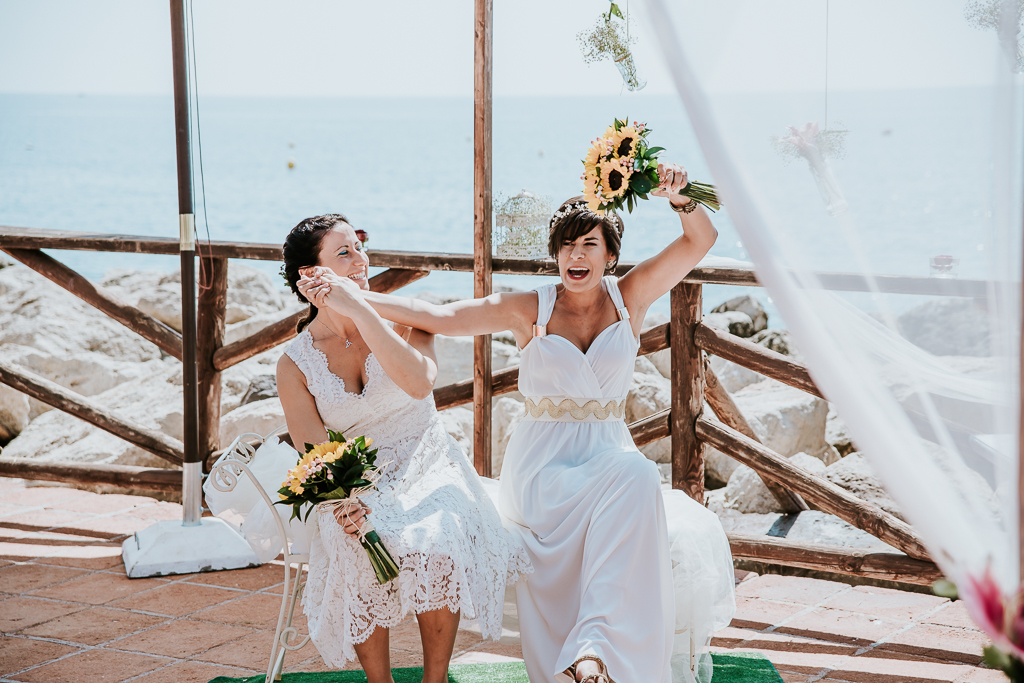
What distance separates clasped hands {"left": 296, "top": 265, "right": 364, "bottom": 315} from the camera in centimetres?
268

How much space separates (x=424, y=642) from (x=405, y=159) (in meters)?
38.9

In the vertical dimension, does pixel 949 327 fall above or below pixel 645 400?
above

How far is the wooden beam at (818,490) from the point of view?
11.2ft

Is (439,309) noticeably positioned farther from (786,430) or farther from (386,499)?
(786,430)

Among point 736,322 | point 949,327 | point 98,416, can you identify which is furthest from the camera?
point 736,322

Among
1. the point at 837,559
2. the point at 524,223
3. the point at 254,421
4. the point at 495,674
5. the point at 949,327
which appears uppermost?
the point at 524,223

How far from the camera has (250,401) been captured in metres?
5.98

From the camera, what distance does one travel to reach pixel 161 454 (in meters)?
4.54

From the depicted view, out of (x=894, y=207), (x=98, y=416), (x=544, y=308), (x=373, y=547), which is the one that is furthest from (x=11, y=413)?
(x=894, y=207)

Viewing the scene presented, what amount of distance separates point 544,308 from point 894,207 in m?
1.58

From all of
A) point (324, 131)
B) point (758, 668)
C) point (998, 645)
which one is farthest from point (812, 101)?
point (324, 131)

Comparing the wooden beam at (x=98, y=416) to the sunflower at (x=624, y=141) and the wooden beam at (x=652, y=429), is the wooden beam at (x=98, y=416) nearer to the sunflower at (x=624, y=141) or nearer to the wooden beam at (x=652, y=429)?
the wooden beam at (x=652, y=429)

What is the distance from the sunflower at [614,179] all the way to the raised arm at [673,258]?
0.13 meters

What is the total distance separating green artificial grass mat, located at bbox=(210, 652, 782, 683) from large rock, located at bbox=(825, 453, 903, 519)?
1.33m
